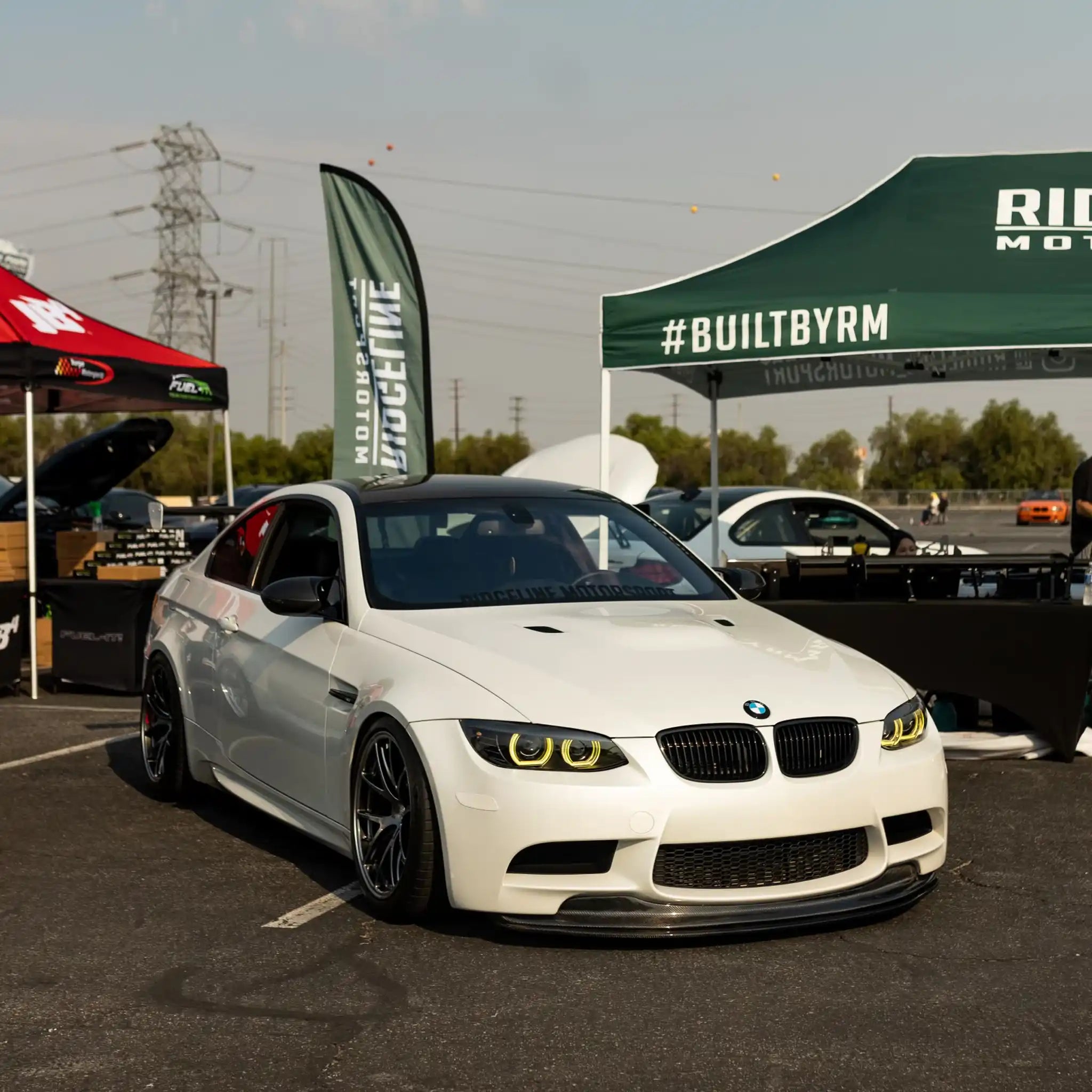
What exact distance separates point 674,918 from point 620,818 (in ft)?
1.15

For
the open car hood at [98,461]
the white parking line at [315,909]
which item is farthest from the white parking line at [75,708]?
the white parking line at [315,909]

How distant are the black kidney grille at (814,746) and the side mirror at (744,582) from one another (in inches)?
63.8

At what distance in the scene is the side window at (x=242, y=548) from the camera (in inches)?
274

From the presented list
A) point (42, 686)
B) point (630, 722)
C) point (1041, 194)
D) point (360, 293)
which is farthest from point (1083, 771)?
point (42, 686)

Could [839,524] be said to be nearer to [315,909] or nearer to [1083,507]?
[1083,507]

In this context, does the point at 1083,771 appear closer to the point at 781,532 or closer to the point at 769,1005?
the point at 769,1005

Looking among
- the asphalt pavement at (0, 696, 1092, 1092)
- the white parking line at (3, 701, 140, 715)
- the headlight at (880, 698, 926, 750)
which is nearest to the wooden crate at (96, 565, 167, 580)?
the white parking line at (3, 701, 140, 715)

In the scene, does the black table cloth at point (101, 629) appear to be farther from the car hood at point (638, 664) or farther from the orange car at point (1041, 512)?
the orange car at point (1041, 512)

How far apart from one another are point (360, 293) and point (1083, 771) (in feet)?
22.3

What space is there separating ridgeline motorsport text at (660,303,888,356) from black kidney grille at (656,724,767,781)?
500 centimetres

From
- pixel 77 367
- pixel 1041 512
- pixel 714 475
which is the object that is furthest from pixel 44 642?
pixel 1041 512

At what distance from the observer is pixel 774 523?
552 inches

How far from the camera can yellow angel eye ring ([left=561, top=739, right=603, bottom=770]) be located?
476cm

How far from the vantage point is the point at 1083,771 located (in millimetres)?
8266
